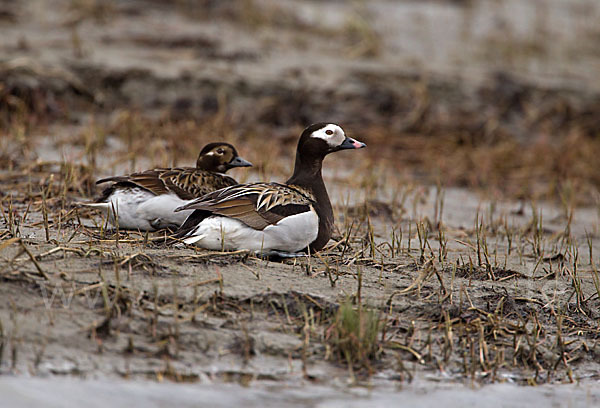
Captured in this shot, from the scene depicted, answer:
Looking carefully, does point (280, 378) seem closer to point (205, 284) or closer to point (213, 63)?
point (205, 284)

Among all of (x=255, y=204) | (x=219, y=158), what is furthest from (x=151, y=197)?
(x=255, y=204)

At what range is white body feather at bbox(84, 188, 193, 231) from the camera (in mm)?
5531

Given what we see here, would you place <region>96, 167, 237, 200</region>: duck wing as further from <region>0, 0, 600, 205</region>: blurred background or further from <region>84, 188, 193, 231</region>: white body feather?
<region>0, 0, 600, 205</region>: blurred background

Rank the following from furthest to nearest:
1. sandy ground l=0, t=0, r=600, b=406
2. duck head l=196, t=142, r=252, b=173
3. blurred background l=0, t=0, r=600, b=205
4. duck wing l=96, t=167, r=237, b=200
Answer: blurred background l=0, t=0, r=600, b=205, duck head l=196, t=142, r=252, b=173, duck wing l=96, t=167, r=237, b=200, sandy ground l=0, t=0, r=600, b=406

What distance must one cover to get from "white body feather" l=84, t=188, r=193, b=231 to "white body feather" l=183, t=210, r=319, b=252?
0.65 m

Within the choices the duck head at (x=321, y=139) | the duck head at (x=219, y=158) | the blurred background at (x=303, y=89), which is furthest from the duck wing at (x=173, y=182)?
the blurred background at (x=303, y=89)

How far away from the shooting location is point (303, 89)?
1078cm

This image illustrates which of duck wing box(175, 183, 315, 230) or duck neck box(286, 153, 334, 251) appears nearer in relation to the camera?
duck wing box(175, 183, 315, 230)

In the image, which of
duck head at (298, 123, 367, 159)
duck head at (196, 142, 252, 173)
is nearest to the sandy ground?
duck head at (298, 123, 367, 159)

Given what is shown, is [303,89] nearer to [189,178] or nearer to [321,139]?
[189,178]

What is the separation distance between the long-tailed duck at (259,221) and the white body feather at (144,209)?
0.40 meters

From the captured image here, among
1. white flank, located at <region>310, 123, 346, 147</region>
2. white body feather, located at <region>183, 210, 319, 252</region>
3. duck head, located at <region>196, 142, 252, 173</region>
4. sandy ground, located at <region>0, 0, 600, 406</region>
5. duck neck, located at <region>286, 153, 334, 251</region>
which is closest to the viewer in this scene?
sandy ground, located at <region>0, 0, 600, 406</region>

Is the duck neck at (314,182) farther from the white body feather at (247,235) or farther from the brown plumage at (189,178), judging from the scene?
the brown plumage at (189,178)

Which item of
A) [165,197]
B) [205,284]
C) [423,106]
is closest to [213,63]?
[423,106]
